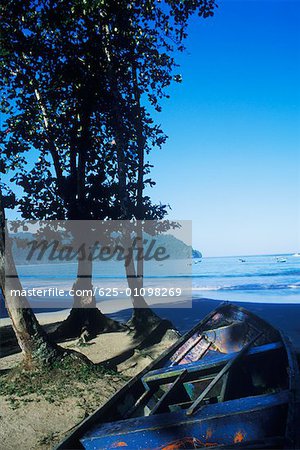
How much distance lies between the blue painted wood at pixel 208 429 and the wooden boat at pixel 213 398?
0.4 inches

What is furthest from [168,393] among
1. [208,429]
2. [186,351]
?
[186,351]

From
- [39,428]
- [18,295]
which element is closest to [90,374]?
[39,428]

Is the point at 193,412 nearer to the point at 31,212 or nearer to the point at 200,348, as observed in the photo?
the point at 200,348

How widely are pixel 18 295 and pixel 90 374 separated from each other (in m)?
2.77

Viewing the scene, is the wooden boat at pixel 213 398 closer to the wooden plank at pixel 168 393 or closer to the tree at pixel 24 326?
the wooden plank at pixel 168 393

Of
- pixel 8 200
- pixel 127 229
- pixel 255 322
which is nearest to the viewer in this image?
pixel 255 322

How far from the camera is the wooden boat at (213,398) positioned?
3.79 meters

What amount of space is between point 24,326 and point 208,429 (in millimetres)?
5845

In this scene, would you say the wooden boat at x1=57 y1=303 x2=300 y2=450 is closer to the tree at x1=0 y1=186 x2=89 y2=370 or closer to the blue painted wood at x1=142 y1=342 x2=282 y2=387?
the blue painted wood at x1=142 y1=342 x2=282 y2=387

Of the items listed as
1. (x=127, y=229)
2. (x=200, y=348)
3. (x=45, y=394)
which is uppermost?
(x=127, y=229)

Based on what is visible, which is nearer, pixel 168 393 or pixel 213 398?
pixel 168 393

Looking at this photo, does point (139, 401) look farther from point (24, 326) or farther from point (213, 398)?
point (24, 326)

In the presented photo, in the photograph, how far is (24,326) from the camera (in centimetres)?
809

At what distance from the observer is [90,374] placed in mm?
7965
